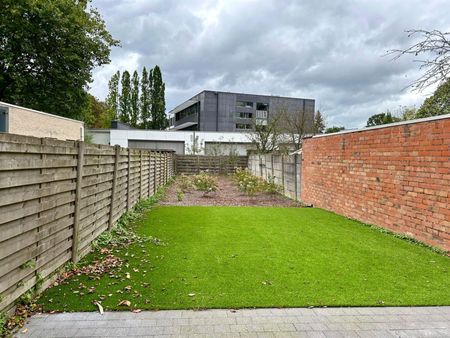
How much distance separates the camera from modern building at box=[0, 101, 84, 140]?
12000mm

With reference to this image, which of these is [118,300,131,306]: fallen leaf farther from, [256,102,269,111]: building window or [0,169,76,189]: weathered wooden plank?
[256,102,269,111]: building window

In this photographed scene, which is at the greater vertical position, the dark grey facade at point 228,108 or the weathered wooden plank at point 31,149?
the dark grey facade at point 228,108

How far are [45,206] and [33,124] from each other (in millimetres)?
12488

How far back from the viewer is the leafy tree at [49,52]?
17250 mm

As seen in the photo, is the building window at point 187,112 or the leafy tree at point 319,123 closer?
the leafy tree at point 319,123

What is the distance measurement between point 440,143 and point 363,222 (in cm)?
269

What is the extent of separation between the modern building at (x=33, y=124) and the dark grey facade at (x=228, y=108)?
3485cm

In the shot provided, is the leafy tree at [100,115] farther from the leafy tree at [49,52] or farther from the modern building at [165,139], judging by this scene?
the leafy tree at [49,52]

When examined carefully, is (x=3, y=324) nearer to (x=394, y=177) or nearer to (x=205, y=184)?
(x=394, y=177)

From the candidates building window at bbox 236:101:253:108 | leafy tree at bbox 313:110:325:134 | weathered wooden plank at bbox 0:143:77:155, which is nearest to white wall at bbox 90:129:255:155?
leafy tree at bbox 313:110:325:134

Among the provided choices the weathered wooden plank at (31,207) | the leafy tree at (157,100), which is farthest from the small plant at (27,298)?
the leafy tree at (157,100)

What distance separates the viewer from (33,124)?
1402 cm

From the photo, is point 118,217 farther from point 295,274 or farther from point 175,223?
point 295,274

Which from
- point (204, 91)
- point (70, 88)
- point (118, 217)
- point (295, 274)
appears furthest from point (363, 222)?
point (204, 91)
